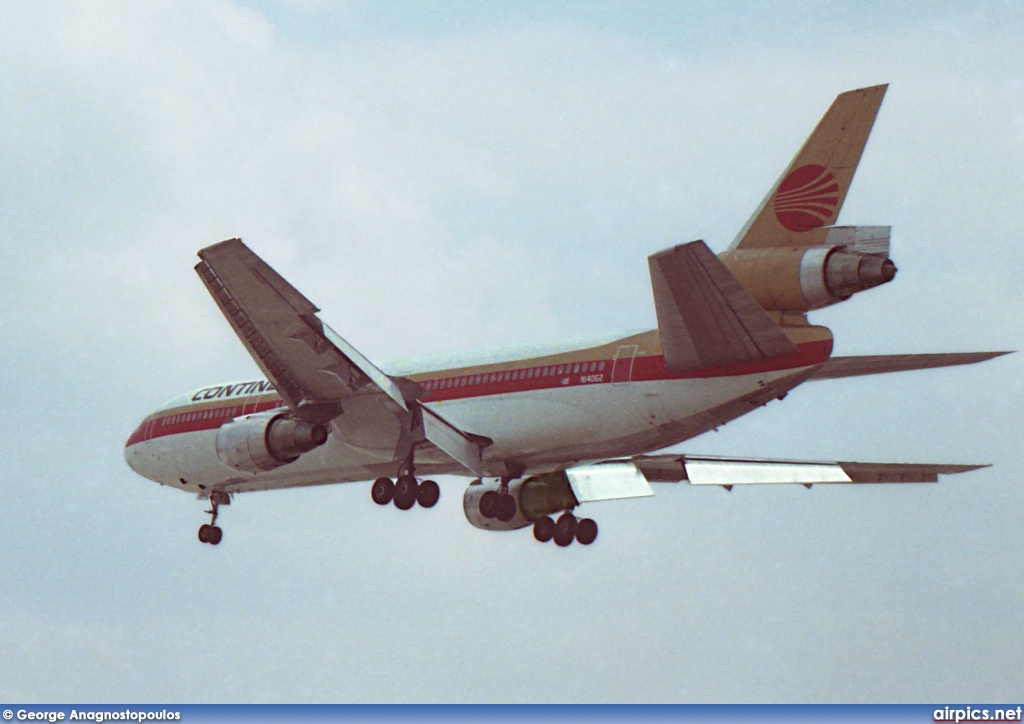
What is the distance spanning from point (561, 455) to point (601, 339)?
9.29ft

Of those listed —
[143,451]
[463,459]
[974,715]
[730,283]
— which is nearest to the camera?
[730,283]

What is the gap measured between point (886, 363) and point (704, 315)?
16.1 ft

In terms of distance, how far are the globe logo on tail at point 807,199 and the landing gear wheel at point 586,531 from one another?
11232 millimetres

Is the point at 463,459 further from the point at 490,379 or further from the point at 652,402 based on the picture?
the point at 652,402

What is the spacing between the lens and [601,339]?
33.6 metres

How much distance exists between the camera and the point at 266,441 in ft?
114

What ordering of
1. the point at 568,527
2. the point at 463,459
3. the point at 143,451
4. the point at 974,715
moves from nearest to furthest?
the point at 974,715
the point at 463,459
the point at 568,527
the point at 143,451

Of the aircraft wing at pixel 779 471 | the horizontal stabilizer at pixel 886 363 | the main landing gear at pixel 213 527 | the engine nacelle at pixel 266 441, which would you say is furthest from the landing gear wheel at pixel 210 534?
the horizontal stabilizer at pixel 886 363

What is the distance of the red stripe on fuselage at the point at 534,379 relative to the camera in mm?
30062

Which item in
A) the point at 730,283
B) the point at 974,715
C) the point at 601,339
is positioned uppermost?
the point at 601,339

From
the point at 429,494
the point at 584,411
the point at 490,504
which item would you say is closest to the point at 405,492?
the point at 429,494

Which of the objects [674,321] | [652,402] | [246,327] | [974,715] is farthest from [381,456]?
[974,715]

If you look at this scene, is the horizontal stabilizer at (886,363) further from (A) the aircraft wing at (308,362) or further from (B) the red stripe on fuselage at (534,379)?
(A) the aircraft wing at (308,362)

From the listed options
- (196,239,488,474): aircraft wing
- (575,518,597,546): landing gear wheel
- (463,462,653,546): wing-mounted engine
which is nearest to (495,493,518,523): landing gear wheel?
(463,462,653,546): wing-mounted engine
